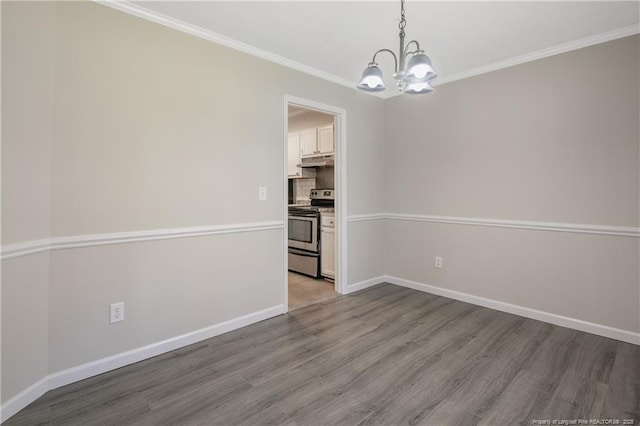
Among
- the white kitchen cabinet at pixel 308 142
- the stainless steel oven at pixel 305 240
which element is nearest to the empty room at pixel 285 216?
the stainless steel oven at pixel 305 240

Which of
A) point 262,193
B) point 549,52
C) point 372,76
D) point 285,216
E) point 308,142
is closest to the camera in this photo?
point 372,76

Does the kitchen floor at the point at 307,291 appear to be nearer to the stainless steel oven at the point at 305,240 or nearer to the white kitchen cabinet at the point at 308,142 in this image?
the stainless steel oven at the point at 305,240

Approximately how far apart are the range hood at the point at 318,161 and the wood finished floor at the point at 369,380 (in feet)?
8.12

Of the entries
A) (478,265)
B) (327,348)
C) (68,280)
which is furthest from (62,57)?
(478,265)

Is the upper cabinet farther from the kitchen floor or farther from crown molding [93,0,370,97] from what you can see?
the kitchen floor

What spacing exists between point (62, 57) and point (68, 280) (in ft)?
4.30

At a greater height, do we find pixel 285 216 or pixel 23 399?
pixel 285 216

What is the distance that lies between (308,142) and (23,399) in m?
4.14

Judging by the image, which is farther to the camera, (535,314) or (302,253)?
(302,253)

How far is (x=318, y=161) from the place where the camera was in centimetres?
482

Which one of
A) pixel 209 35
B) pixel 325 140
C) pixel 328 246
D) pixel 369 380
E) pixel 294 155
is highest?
pixel 209 35

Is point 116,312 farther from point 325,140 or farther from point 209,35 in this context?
point 325,140

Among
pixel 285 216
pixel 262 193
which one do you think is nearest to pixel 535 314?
pixel 285 216

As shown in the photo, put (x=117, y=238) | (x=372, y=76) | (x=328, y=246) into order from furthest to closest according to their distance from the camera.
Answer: (x=328, y=246) < (x=117, y=238) < (x=372, y=76)
